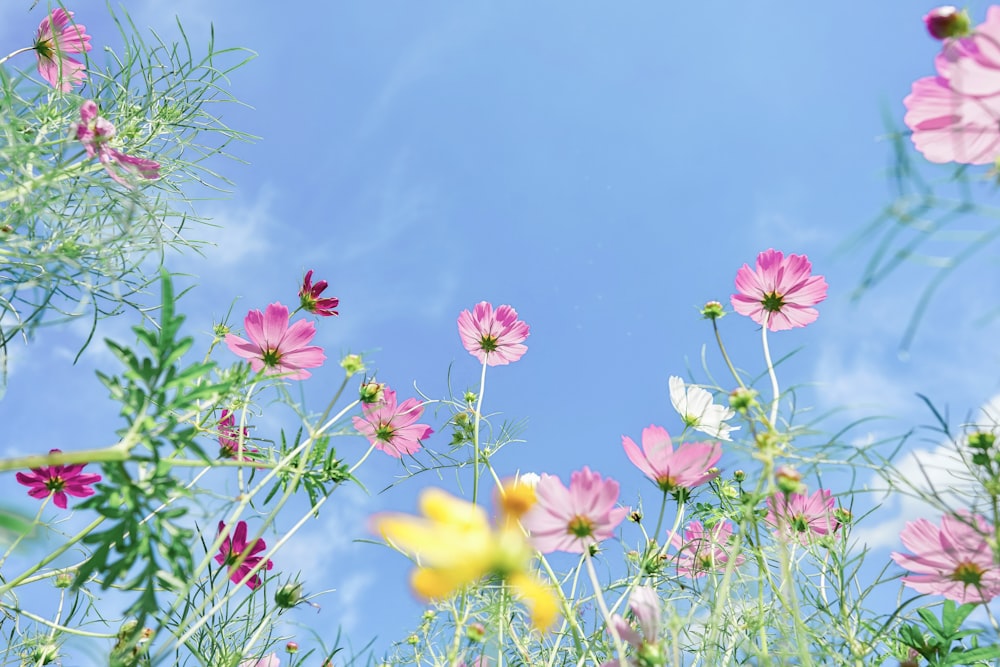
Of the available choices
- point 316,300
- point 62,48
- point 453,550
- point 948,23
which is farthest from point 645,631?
point 62,48

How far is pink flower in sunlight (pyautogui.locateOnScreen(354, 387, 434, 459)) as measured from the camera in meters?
1.05

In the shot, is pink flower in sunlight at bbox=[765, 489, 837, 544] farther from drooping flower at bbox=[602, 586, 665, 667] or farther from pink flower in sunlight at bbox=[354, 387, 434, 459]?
pink flower in sunlight at bbox=[354, 387, 434, 459]

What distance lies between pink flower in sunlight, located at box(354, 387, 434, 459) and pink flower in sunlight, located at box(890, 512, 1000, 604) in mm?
666

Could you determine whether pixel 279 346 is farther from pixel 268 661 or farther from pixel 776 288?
pixel 776 288

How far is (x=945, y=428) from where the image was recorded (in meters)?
0.63

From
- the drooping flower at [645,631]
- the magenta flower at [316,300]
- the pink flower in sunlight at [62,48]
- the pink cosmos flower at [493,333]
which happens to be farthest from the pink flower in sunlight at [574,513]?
the pink flower in sunlight at [62,48]

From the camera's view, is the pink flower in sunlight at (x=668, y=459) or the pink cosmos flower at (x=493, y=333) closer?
the pink flower in sunlight at (x=668, y=459)

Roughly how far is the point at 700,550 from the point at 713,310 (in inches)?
14.1

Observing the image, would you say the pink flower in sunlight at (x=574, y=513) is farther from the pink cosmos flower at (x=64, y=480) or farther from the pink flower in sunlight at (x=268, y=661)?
the pink cosmos flower at (x=64, y=480)

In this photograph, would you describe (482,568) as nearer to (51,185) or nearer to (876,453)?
(876,453)

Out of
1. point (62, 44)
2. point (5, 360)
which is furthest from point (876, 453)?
point (62, 44)

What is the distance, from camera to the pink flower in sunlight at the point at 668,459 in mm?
703

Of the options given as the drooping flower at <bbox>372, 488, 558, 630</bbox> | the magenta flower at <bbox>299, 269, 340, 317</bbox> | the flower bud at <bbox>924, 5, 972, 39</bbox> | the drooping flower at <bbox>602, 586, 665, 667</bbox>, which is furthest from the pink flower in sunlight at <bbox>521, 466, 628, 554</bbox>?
the magenta flower at <bbox>299, 269, 340, 317</bbox>

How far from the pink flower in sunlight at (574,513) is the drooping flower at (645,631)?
0.25ft
